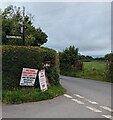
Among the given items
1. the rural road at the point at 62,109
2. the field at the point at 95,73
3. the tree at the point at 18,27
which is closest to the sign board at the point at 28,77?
the rural road at the point at 62,109

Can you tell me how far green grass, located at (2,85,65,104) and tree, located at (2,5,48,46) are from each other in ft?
31.5

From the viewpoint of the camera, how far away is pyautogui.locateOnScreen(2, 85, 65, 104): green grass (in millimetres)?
12887

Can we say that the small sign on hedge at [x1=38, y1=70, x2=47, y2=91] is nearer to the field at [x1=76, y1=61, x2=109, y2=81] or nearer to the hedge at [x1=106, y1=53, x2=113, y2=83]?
the hedge at [x1=106, y1=53, x2=113, y2=83]

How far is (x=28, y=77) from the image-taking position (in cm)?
1521

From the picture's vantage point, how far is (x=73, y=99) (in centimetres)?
1387

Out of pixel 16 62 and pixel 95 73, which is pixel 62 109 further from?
pixel 95 73

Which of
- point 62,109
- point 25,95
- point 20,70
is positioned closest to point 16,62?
point 20,70

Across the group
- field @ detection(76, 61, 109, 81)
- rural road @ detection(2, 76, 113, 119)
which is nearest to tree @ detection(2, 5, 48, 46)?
field @ detection(76, 61, 109, 81)

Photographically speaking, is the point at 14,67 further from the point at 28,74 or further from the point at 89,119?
the point at 89,119

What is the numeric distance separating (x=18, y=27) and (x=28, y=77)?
1404cm

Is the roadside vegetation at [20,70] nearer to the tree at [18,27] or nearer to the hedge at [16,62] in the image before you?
the hedge at [16,62]

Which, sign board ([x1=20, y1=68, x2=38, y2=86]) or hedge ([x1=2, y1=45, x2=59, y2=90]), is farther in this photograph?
sign board ([x1=20, y1=68, x2=38, y2=86])

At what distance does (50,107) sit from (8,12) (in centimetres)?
2724

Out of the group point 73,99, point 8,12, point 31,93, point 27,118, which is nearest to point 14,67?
point 31,93
